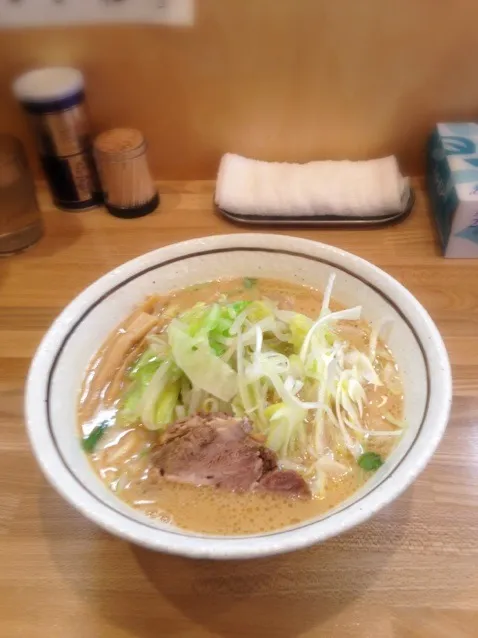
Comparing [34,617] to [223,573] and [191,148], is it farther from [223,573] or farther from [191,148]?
[191,148]

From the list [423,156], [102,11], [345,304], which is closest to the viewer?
[345,304]

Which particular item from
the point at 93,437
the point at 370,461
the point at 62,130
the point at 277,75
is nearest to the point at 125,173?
the point at 62,130

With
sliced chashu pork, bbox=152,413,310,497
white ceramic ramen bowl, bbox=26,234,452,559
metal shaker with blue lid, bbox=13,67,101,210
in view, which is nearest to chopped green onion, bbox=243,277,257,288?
white ceramic ramen bowl, bbox=26,234,452,559

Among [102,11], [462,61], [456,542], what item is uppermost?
[102,11]

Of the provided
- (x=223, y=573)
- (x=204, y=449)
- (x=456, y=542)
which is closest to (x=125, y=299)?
(x=204, y=449)

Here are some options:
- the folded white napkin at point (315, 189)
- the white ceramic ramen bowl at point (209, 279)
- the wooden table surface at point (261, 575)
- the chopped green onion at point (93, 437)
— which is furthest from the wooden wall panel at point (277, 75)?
the chopped green onion at point (93, 437)

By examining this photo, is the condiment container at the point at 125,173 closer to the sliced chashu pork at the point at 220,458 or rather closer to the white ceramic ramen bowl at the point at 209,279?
the white ceramic ramen bowl at the point at 209,279

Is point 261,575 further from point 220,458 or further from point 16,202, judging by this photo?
point 16,202
